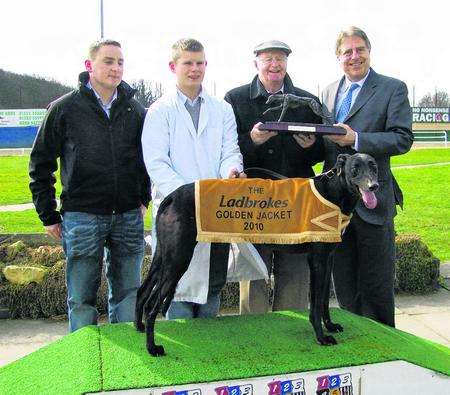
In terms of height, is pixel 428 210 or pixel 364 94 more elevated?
pixel 364 94

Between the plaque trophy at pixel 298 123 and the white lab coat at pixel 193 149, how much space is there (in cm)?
36

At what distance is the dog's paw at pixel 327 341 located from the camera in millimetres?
3549

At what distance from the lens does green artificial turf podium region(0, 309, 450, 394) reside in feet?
10.3

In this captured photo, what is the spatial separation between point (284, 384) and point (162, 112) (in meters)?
1.93

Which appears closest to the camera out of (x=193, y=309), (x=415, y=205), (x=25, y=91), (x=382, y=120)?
(x=382, y=120)

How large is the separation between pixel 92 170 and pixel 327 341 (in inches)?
78.2

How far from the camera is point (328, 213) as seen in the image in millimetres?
3467

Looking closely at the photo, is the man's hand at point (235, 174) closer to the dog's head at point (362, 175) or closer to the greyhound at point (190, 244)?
the greyhound at point (190, 244)

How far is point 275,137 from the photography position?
4039mm

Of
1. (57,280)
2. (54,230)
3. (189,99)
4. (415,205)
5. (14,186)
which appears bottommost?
(57,280)

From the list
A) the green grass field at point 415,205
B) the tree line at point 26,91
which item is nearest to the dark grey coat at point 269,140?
the green grass field at point 415,205

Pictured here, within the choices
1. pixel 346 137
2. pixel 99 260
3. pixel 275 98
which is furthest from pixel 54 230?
pixel 346 137

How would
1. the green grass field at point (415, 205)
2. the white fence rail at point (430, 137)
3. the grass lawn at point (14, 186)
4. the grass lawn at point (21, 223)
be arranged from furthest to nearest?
1. the white fence rail at point (430, 137)
2. the grass lawn at point (14, 186)
3. the green grass field at point (415, 205)
4. the grass lawn at point (21, 223)

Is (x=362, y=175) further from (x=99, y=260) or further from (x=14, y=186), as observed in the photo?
(x=14, y=186)
